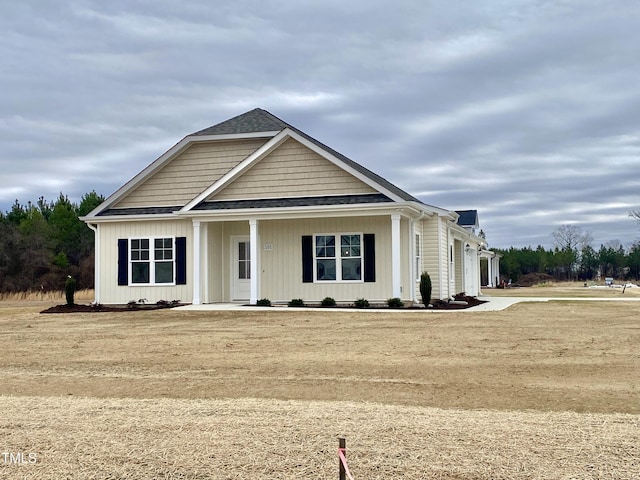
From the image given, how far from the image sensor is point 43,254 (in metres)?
40.8

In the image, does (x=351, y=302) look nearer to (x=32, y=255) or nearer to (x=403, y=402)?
(x=403, y=402)

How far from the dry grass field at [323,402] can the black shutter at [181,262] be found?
7037 millimetres

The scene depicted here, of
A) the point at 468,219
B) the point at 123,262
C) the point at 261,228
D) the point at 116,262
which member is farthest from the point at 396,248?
the point at 468,219

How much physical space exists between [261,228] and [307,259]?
182 centimetres

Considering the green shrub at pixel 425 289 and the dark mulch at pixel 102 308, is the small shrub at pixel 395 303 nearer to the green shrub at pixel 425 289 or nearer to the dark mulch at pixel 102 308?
the green shrub at pixel 425 289

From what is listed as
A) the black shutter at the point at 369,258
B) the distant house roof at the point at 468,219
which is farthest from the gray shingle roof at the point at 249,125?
the distant house roof at the point at 468,219

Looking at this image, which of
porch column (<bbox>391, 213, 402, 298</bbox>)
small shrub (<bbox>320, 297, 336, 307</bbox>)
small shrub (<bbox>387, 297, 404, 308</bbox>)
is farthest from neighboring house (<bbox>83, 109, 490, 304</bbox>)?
small shrub (<bbox>320, 297, 336, 307</bbox>)

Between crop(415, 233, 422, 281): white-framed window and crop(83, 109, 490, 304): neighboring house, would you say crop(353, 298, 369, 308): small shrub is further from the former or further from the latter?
crop(415, 233, 422, 281): white-framed window

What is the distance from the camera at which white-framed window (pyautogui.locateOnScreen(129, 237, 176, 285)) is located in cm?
2258

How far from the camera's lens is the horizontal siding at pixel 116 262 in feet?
73.4

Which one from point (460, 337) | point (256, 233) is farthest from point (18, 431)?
point (256, 233)

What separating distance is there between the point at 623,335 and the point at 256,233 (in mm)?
10759

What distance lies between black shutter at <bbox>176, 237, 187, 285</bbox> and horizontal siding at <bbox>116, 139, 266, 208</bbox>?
4.93ft

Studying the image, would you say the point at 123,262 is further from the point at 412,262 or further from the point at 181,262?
the point at 412,262
